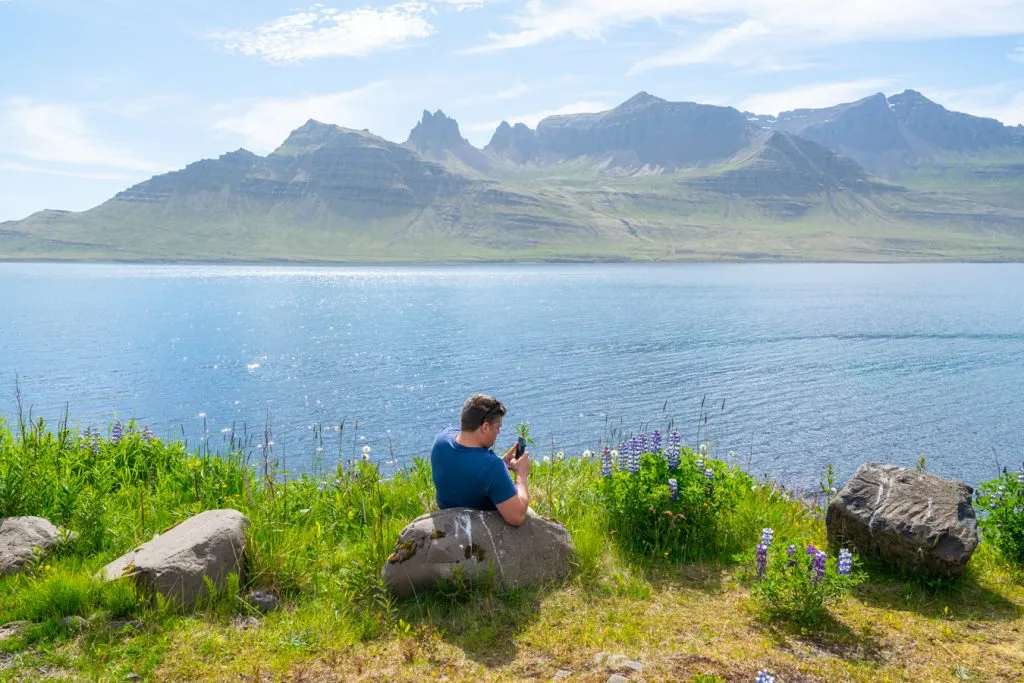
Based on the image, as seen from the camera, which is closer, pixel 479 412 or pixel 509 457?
pixel 479 412

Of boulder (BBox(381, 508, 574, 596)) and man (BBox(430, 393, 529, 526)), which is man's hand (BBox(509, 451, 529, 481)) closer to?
man (BBox(430, 393, 529, 526))

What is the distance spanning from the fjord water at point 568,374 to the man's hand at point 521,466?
6866mm

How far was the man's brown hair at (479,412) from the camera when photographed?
7466 mm

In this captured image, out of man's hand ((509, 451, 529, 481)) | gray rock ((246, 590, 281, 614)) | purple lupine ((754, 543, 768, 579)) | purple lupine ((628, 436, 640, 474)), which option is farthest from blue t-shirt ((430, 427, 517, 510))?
purple lupine ((754, 543, 768, 579))

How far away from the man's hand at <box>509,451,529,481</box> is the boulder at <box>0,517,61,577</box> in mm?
5301

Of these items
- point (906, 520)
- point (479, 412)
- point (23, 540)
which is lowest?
point (906, 520)

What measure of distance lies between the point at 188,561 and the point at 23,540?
239 centimetres

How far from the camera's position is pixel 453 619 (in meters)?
Answer: 7.04

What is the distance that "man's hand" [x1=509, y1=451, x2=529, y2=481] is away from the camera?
8.02 m

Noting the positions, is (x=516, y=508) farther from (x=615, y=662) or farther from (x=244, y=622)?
(x=244, y=622)

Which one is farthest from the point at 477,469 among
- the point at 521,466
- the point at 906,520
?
the point at 906,520

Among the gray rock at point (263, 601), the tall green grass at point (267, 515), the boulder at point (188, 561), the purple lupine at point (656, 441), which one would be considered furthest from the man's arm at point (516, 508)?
the boulder at point (188, 561)

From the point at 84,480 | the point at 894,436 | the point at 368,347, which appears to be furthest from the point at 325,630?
the point at 368,347

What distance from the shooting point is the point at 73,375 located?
2008 inches
